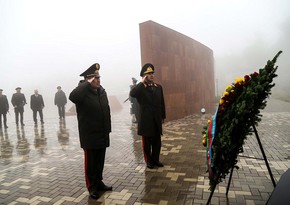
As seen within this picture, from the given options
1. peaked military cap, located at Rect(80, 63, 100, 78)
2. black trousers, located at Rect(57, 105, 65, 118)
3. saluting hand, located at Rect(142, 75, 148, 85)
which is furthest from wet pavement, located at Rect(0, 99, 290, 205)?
black trousers, located at Rect(57, 105, 65, 118)

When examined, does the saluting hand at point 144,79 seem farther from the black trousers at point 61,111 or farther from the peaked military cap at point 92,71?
the black trousers at point 61,111

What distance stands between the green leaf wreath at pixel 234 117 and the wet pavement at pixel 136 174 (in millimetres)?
813

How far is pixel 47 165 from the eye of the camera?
5.18 m

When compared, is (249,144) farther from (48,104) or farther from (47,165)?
(48,104)

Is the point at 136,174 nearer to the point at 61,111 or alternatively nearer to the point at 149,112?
the point at 149,112

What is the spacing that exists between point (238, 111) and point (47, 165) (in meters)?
4.03

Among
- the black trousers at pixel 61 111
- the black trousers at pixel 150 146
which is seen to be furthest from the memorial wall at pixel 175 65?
the black trousers at pixel 61 111

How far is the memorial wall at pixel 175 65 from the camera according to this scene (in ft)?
31.4

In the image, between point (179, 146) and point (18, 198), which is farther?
point (179, 146)

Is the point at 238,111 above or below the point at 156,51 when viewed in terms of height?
below

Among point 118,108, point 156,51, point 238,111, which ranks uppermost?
point 156,51

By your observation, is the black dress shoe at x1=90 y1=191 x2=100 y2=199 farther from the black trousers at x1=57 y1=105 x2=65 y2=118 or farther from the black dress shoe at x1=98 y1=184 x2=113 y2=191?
the black trousers at x1=57 y1=105 x2=65 y2=118

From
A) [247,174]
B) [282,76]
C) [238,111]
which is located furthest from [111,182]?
[282,76]

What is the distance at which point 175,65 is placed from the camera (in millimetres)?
10859
